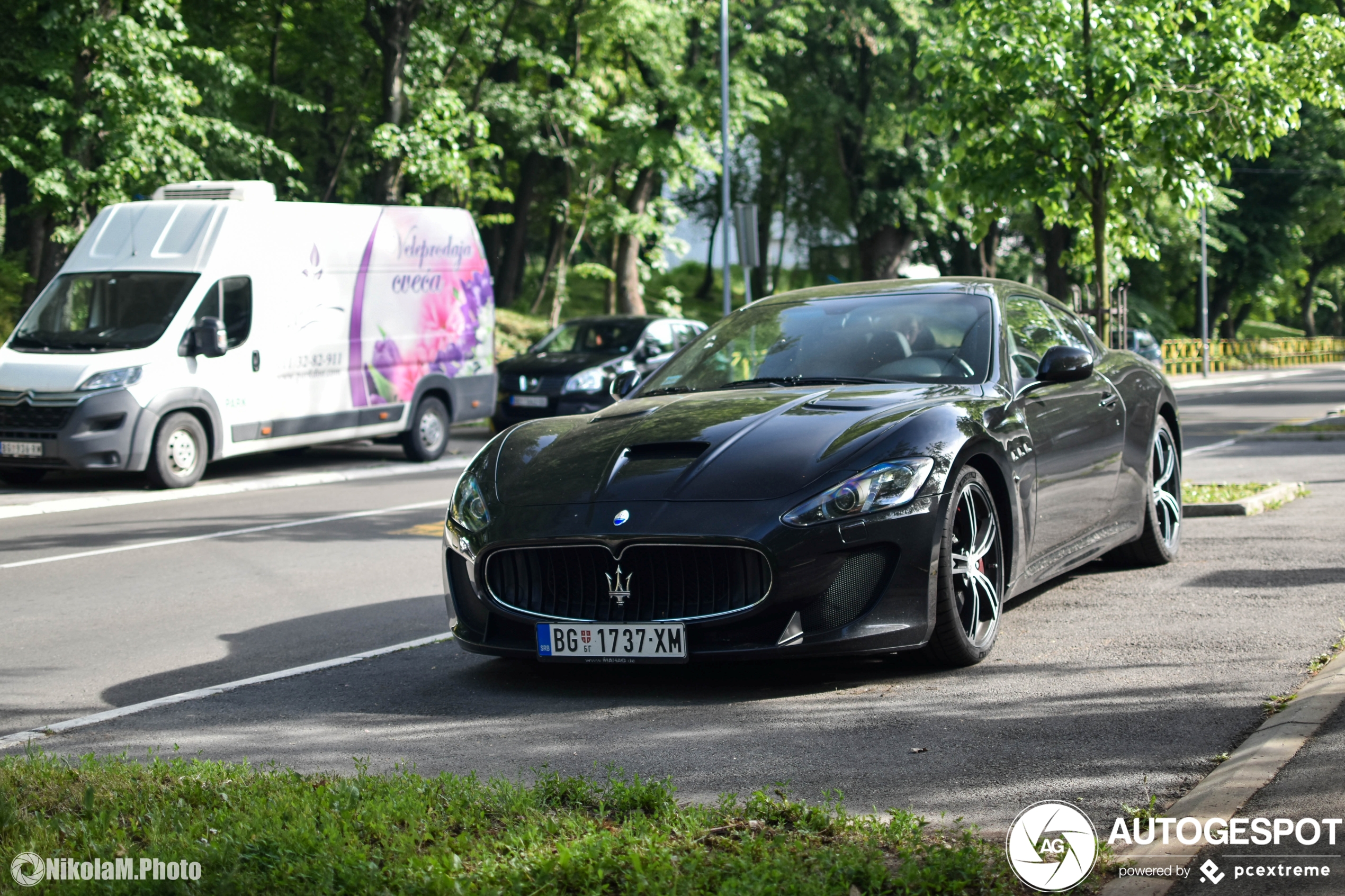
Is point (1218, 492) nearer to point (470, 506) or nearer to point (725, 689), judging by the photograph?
point (725, 689)

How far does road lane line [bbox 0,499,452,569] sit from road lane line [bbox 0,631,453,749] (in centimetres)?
277

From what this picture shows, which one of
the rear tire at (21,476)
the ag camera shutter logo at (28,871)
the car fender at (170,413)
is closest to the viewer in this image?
the ag camera shutter logo at (28,871)

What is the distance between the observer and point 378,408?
55.3 feet

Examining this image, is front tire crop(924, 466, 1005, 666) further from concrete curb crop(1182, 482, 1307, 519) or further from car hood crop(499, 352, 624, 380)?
car hood crop(499, 352, 624, 380)

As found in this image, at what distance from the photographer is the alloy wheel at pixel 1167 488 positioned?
8109 millimetres

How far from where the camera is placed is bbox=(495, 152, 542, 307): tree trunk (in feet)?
113

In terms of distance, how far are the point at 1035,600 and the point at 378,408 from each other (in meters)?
11.2

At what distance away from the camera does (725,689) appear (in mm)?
5422

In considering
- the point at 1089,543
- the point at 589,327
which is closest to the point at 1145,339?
the point at 589,327

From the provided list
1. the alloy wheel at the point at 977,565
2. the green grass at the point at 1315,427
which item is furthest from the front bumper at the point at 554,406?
the alloy wheel at the point at 977,565

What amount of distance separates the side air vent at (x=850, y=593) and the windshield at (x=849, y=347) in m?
1.36

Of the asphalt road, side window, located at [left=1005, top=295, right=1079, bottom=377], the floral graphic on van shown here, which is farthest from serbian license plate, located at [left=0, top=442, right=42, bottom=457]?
side window, located at [left=1005, top=295, right=1079, bottom=377]

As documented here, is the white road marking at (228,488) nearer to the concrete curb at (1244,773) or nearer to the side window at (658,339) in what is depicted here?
the side window at (658,339)

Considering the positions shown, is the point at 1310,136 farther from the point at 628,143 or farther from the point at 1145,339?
the point at 628,143
